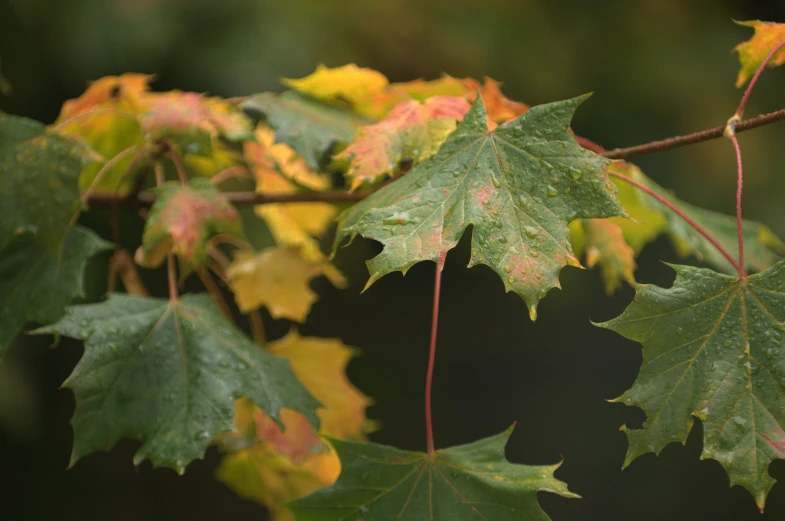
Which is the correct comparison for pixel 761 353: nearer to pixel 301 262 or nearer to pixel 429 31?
pixel 301 262

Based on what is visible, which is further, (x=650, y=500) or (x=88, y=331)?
(x=650, y=500)

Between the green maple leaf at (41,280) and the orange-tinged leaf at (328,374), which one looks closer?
the green maple leaf at (41,280)

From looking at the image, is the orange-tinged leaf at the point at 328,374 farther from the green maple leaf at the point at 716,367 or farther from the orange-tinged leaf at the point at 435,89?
the green maple leaf at the point at 716,367

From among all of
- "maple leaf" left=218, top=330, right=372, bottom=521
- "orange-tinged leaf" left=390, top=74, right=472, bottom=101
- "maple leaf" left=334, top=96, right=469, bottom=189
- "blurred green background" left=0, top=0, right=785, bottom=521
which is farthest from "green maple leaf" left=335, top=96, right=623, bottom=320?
"blurred green background" left=0, top=0, right=785, bottom=521

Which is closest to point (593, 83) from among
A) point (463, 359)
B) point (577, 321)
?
point (577, 321)

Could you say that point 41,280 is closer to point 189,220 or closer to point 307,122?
point 189,220

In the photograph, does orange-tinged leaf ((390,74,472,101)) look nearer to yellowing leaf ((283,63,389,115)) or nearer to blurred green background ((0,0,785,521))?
yellowing leaf ((283,63,389,115))


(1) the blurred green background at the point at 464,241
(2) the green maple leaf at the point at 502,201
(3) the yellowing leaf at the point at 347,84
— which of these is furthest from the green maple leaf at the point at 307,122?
(1) the blurred green background at the point at 464,241
